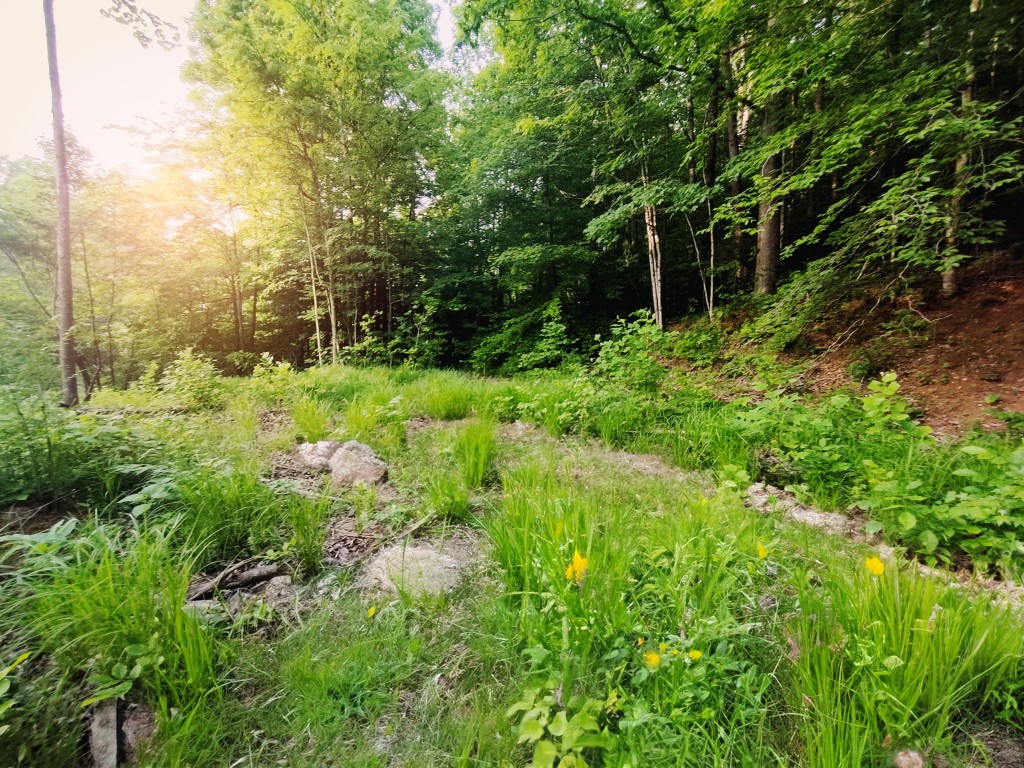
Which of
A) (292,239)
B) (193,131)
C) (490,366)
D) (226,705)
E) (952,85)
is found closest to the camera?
(226,705)

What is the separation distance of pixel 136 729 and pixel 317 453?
209 cm

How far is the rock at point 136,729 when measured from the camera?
40.3 inches

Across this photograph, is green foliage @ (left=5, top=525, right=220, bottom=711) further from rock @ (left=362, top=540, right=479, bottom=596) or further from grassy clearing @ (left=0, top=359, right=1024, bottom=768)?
rock @ (left=362, top=540, right=479, bottom=596)

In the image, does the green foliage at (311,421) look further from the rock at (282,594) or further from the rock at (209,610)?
the rock at (209,610)

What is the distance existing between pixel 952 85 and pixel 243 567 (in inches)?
266

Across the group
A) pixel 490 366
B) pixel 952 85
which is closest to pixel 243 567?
pixel 952 85

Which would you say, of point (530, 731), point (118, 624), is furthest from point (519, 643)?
point (118, 624)

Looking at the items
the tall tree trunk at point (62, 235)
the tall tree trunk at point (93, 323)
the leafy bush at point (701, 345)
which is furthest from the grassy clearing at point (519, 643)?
the tall tree trunk at point (93, 323)

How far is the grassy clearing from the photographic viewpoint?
99 centimetres

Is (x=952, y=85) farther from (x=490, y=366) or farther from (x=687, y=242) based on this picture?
(x=490, y=366)

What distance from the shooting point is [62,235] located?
5.14m

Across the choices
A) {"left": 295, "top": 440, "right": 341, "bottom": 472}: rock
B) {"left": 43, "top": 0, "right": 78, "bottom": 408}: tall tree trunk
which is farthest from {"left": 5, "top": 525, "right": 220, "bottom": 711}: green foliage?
{"left": 43, "top": 0, "right": 78, "bottom": 408}: tall tree trunk

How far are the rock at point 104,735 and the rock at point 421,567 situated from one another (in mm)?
829

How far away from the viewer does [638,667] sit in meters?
1.17
